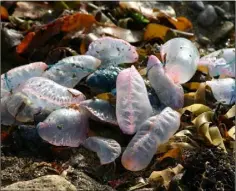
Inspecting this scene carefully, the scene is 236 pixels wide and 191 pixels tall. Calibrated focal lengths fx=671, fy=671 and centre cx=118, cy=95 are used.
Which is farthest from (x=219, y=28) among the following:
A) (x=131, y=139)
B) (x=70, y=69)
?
(x=131, y=139)

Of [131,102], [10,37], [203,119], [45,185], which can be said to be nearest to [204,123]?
[203,119]

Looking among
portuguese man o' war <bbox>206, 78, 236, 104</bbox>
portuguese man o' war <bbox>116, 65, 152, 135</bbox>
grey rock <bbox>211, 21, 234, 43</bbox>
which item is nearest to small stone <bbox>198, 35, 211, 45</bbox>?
grey rock <bbox>211, 21, 234, 43</bbox>

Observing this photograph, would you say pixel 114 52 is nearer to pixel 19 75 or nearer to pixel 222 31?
pixel 19 75

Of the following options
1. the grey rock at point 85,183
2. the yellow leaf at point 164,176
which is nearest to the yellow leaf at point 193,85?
the yellow leaf at point 164,176

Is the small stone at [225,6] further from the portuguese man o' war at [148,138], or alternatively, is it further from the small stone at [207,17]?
the portuguese man o' war at [148,138]

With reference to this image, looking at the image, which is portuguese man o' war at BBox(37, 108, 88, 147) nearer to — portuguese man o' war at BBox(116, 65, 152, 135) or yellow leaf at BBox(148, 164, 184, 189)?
portuguese man o' war at BBox(116, 65, 152, 135)
